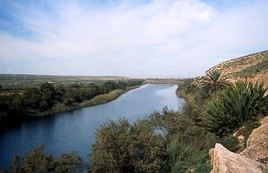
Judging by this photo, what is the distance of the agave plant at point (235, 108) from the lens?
687 inches

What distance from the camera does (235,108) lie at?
57.5 feet

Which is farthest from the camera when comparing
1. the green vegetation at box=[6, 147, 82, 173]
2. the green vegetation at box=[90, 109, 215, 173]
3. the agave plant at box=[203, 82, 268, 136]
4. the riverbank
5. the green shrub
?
→ the riverbank

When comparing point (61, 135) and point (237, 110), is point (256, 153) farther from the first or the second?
point (61, 135)

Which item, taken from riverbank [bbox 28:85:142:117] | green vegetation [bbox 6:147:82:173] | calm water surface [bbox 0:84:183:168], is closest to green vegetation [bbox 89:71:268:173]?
green vegetation [bbox 6:147:82:173]

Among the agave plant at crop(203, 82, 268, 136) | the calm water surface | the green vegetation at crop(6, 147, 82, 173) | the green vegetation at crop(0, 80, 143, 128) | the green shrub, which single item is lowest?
the calm water surface

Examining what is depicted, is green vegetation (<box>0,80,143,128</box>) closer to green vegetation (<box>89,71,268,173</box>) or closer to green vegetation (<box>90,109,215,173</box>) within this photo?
green vegetation (<box>89,71,268,173</box>)

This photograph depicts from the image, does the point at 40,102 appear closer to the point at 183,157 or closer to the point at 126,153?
the point at 126,153

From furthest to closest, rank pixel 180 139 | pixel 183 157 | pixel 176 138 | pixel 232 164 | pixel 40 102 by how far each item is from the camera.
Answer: pixel 40 102 < pixel 180 139 < pixel 176 138 < pixel 183 157 < pixel 232 164

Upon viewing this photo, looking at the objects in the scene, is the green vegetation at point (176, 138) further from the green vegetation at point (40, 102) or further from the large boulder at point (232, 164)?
the green vegetation at point (40, 102)

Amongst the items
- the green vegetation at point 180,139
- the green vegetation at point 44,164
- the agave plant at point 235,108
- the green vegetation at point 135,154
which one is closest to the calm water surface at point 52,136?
the green vegetation at point 180,139

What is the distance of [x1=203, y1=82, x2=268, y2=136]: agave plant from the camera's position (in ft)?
57.2

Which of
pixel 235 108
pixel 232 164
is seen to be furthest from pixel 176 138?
pixel 232 164

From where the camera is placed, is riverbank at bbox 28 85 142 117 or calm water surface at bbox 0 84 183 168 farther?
riverbank at bbox 28 85 142 117

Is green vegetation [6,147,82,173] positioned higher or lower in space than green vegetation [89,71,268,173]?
lower
